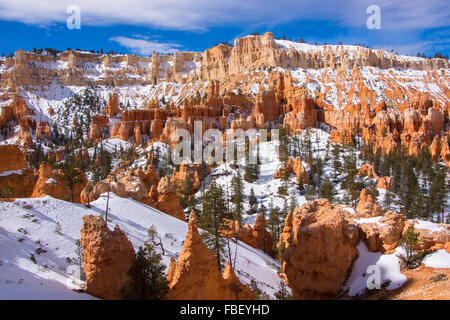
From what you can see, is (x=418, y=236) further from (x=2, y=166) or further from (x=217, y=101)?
(x=217, y=101)

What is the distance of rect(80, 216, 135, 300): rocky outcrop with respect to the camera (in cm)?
1320

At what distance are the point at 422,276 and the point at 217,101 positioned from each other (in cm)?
9229

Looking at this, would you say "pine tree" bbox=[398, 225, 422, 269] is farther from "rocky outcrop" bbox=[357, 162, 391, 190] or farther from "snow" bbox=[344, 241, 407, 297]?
"rocky outcrop" bbox=[357, 162, 391, 190]

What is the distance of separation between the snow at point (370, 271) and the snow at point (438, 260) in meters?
1.43

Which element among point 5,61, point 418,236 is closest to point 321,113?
point 418,236

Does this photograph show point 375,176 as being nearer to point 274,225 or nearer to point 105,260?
point 274,225

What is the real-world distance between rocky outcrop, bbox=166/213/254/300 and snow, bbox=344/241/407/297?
25.0 feet

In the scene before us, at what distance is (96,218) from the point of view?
561 inches

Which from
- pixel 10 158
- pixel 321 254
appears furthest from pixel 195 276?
pixel 10 158

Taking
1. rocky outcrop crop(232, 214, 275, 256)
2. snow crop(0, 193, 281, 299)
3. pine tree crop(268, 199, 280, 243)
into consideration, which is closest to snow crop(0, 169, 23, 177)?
snow crop(0, 193, 281, 299)

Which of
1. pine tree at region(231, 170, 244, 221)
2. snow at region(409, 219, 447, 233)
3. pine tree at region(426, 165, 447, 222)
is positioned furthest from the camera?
pine tree at region(231, 170, 244, 221)

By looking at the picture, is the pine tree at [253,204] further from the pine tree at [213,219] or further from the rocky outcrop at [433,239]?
the rocky outcrop at [433,239]

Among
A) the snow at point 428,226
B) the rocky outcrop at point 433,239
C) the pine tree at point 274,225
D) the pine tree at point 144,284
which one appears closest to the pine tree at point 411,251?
the rocky outcrop at point 433,239
